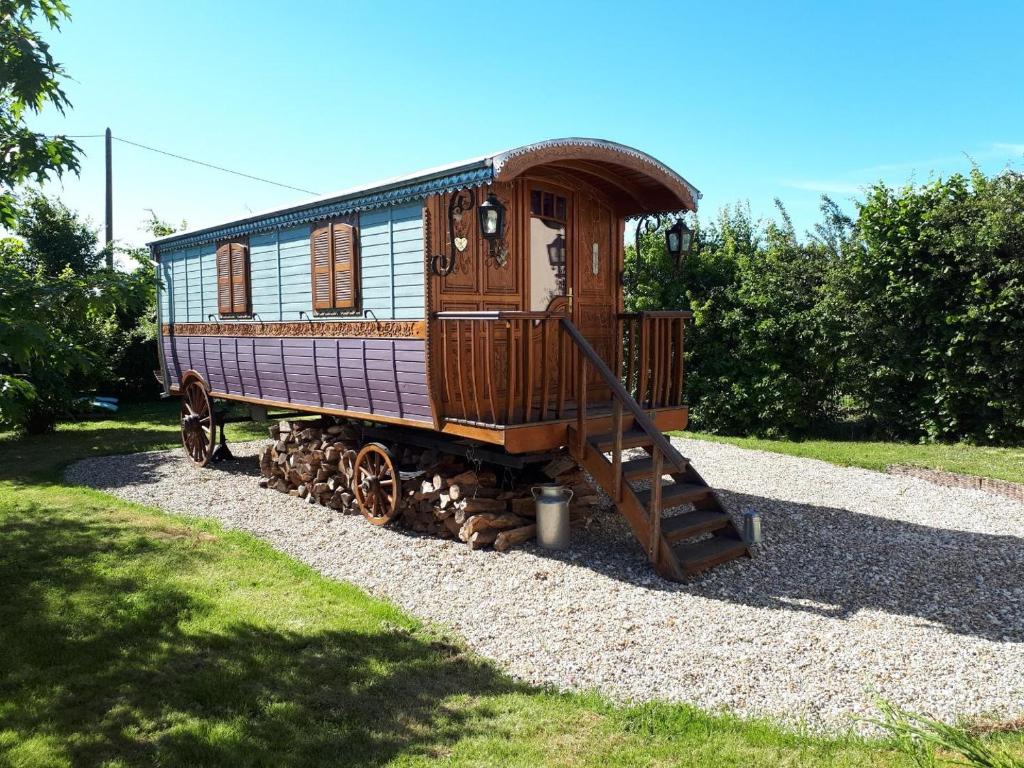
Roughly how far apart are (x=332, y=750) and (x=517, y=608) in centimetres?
192

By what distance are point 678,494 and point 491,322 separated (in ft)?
6.73

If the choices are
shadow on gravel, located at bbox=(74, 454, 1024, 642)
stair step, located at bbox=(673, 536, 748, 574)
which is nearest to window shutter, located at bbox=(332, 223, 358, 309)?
shadow on gravel, located at bbox=(74, 454, 1024, 642)

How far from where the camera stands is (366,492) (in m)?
7.46

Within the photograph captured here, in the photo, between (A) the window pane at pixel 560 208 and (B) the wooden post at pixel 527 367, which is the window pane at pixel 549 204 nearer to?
(A) the window pane at pixel 560 208

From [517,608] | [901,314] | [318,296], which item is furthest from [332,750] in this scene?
[901,314]

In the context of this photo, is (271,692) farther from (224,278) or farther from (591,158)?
(224,278)

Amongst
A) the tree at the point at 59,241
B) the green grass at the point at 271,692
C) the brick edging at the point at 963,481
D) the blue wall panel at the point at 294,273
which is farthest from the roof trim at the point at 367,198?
the tree at the point at 59,241

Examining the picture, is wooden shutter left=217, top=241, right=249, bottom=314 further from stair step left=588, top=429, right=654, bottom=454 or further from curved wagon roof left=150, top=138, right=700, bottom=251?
stair step left=588, top=429, right=654, bottom=454

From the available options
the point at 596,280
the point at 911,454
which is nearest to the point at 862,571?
the point at 596,280

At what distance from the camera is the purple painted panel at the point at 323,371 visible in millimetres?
6641

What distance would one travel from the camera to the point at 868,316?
11.7m

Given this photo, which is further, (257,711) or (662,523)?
(662,523)

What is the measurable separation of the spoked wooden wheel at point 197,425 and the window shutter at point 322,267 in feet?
12.0

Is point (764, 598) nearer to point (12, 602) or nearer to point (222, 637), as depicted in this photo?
point (222, 637)
